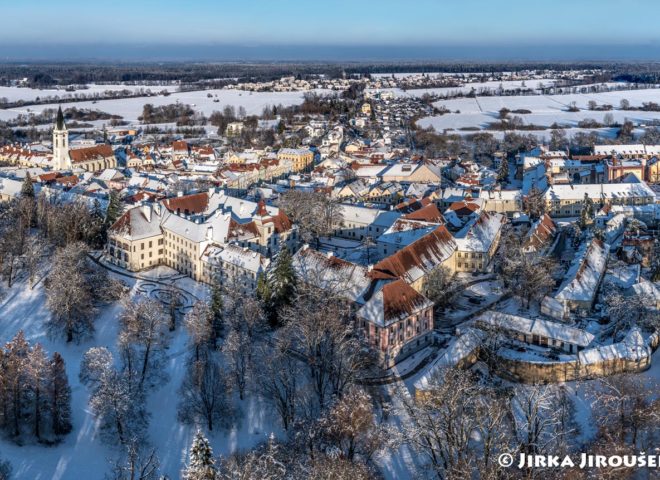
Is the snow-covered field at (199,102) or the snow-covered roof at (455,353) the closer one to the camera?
the snow-covered roof at (455,353)

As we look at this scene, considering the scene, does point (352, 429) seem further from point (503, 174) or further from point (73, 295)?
point (503, 174)

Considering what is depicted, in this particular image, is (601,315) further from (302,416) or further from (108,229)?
(108,229)

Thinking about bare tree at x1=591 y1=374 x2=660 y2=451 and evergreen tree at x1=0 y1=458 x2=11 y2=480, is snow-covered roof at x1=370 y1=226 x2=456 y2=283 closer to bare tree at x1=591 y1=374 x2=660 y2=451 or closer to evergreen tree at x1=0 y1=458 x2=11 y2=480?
bare tree at x1=591 y1=374 x2=660 y2=451

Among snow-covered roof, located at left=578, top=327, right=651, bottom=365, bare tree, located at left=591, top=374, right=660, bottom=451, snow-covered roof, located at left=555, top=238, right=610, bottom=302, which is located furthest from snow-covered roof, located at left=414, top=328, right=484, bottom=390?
snow-covered roof, located at left=555, top=238, right=610, bottom=302

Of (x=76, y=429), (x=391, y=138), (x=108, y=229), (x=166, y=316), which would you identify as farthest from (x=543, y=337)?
(x=391, y=138)

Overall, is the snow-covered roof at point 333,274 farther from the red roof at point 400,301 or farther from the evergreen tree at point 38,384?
the evergreen tree at point 38,384

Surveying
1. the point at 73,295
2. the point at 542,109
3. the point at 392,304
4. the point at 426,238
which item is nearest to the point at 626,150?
the point at 426,238

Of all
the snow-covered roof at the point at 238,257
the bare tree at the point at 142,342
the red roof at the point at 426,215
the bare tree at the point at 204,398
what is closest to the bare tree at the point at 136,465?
the bare tree at the point at 204,398
